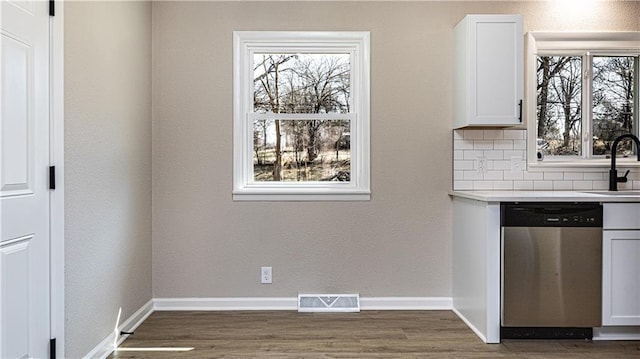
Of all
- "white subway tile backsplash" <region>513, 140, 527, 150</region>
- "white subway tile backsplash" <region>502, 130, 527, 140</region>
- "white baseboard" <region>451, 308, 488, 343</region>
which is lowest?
"white baseboard" <region>451, 308, 488, 343</region>

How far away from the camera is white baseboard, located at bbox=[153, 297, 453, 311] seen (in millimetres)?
3809

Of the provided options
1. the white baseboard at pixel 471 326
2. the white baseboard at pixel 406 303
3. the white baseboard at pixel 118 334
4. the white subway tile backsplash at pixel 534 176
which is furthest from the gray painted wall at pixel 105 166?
the white subway tile backsplash at pixel 534 176

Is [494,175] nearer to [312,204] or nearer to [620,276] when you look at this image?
[620,276]

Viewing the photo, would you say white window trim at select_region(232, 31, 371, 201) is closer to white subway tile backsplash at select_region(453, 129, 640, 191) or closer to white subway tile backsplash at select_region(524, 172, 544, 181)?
white subway tile backsplash at select_region(453, 129, 640, 191)

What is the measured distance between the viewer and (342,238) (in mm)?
3840

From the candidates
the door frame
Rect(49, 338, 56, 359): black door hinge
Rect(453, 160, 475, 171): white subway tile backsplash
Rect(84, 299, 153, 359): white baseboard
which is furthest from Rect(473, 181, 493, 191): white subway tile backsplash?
Rect(49, 338, 56, 359): black door hinge

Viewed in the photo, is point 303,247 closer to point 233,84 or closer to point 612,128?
point 233,84

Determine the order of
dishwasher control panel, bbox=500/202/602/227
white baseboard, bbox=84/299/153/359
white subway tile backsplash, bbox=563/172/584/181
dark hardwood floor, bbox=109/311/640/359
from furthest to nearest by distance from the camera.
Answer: white subway tile backsplash, bbox=563/172/584/181 < dishwasher control panel, bbox=500/202/602/227 < dark hardwood floor, bbox=109/311/640/359 < white baseboard, bbox=84/299/153/359

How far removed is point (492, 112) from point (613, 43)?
1.28 m

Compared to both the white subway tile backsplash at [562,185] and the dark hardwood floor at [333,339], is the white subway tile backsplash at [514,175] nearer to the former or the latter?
the white subway tile backsplash at [562,185]

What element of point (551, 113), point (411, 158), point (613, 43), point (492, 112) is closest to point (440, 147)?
point (411, 158)

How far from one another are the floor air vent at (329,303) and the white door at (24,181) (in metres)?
1.82

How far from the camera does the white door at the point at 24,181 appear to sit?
2.07 m

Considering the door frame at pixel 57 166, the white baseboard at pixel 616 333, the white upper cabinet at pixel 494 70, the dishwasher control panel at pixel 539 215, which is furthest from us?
the white upper cabinet at pixel 494 70
